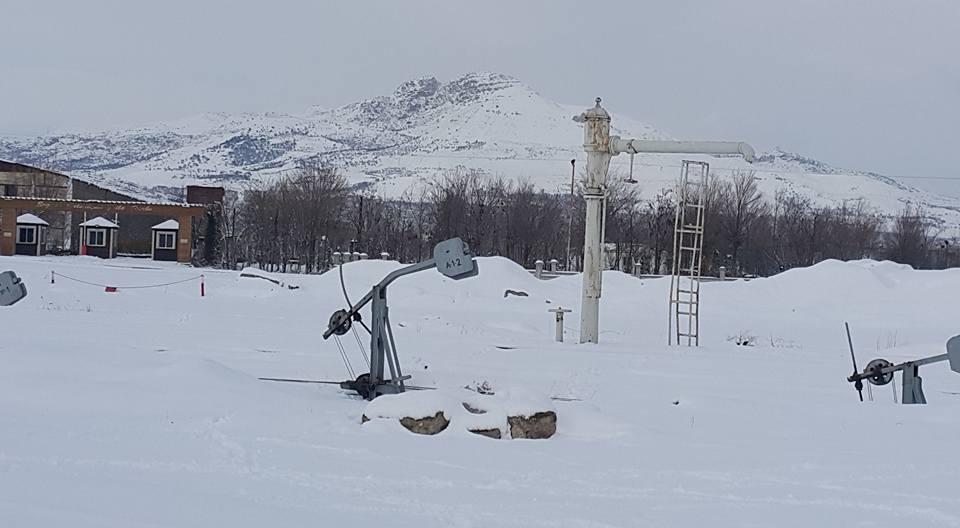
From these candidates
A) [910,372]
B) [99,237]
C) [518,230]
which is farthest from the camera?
[518,230]

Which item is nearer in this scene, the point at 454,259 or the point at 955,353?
the point at 454,259

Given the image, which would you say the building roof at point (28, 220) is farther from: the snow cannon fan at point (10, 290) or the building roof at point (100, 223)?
the snow cannon fan at point (10, 290)

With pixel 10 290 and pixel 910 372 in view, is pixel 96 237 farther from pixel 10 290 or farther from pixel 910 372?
pixel 910 372

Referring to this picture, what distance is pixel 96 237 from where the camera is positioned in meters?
55.2

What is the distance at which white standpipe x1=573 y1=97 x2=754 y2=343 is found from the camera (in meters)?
19.1

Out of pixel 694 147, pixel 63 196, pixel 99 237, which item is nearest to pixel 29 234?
pixel 99 237

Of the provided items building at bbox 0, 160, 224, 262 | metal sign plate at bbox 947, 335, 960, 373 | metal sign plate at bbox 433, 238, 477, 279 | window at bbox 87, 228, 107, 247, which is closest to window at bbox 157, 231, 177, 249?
building at bbox 0, 160, 224, 262

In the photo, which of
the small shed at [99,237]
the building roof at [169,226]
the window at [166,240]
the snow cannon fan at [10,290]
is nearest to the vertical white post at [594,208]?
the snow cannon fan at [10,290]

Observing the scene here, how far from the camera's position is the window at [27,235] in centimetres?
5288

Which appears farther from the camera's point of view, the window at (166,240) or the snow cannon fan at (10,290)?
the window at (166,240)

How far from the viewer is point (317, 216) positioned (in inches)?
2389

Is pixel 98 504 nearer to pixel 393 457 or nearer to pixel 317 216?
pixel 393 457

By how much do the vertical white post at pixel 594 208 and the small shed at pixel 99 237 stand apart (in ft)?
132

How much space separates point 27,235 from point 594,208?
42508 mm
